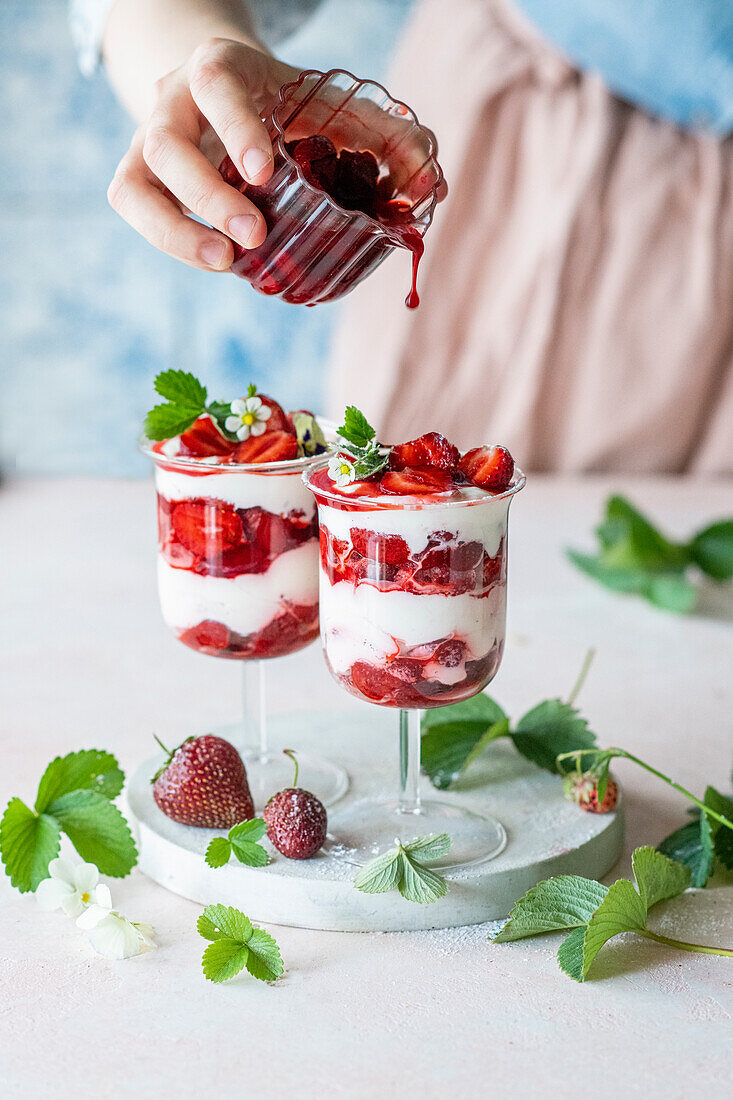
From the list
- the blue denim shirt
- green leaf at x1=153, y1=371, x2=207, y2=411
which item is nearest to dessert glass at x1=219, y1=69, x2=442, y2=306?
green leaf at x1=153, y1=371, x2=207, y2=411

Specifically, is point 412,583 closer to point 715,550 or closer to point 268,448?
point 268,448

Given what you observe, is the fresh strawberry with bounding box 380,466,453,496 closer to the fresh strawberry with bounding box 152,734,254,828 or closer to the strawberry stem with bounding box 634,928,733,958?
the fresh strawberry with bounding box 152,734,254,828

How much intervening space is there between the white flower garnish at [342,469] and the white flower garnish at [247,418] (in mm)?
152

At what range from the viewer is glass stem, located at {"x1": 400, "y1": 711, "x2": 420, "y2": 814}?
124 centimetres

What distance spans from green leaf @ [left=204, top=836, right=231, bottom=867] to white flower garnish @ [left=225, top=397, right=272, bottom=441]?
407 millimetres

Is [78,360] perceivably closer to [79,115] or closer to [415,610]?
[79,115]

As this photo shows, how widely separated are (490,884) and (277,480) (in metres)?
0.45

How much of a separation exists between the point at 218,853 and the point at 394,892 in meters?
0.17

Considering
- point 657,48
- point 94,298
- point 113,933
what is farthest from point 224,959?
point 94,298

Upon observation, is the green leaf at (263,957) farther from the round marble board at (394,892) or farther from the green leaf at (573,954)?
the green leaf at (573,954)

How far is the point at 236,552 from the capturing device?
1.25 m

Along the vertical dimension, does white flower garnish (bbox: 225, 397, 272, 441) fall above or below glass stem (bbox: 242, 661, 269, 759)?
above

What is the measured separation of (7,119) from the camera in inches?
128

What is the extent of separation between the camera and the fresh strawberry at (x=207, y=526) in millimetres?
1243
